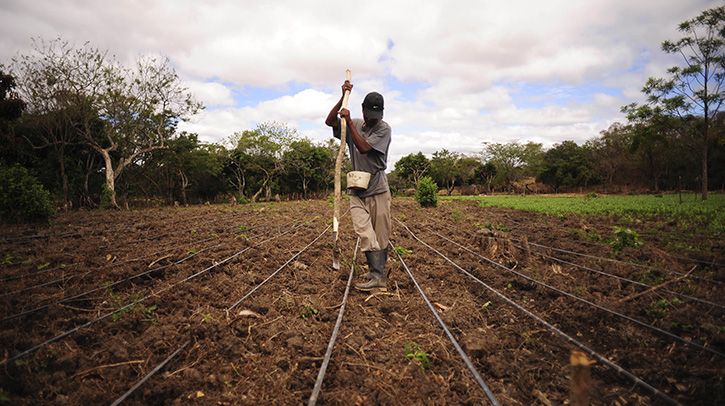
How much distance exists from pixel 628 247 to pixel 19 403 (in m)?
8.57

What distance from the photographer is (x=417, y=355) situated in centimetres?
288

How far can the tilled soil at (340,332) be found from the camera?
2.46m

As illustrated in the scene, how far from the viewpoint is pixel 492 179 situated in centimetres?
5800

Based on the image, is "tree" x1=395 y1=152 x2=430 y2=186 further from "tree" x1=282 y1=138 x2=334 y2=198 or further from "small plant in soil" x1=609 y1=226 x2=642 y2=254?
"small plant in soil" x1=609 y1=226 x2=642 y2=254

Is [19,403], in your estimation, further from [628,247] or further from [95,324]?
[628,247]

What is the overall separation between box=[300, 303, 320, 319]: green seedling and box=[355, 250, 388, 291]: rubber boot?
0.87 metres

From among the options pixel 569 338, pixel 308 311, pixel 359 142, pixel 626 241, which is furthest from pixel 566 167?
pixel 308 311

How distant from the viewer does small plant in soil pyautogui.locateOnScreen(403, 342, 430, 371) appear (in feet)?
9.18

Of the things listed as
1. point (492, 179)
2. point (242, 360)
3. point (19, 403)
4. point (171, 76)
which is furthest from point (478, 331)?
point (492, 179)

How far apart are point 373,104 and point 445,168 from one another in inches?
2108

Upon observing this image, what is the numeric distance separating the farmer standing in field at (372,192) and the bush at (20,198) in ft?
38.2

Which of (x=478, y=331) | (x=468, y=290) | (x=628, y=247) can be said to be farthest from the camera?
(x=628, y=247)

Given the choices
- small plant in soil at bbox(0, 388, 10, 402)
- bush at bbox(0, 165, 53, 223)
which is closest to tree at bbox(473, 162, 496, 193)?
bush at bbox(0, 165, 53, 223)

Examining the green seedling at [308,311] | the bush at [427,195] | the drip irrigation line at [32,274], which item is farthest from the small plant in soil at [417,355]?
the bush at [427,195]
